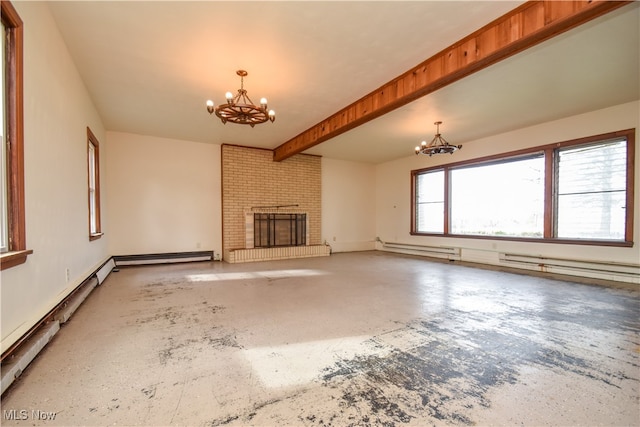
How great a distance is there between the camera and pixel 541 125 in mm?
5715

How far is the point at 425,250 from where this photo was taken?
7953mm

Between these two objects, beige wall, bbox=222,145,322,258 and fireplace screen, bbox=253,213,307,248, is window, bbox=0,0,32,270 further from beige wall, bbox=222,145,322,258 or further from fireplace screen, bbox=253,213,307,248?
fireplace screen, bbox=253,213,307,248

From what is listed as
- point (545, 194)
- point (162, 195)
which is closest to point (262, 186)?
point (162, 195)

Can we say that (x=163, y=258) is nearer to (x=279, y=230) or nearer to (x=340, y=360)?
(x=279, y=230)

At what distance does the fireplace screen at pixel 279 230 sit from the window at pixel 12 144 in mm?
5530

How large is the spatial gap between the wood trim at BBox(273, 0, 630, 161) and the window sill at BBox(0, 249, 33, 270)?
4072 mm

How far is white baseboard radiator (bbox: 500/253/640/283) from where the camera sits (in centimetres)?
470

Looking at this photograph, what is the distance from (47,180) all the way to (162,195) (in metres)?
4.24

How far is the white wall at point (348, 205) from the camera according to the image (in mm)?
8953

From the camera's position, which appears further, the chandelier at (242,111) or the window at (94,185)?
the window at (94,185)

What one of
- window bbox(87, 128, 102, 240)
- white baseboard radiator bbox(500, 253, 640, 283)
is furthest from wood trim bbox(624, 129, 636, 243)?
window bbox(87, 128, 102, 240)

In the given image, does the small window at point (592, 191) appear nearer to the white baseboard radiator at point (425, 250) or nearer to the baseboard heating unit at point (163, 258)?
the white baseboard radiator at point (425, 250)

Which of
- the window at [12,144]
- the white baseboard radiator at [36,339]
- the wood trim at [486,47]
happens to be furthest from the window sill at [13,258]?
the wood trim at [486,47]

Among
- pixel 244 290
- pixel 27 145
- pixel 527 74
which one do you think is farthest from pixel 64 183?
pixel 527 74
